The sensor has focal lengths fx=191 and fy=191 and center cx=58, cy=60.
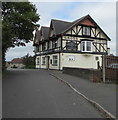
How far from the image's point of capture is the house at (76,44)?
32094mm

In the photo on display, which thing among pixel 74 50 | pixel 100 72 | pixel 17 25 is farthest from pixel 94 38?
pixel 100 72

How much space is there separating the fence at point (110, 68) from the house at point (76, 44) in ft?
53.0

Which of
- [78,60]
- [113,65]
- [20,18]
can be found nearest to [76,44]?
[78,60]

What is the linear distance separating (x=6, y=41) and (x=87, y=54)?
18716 mm

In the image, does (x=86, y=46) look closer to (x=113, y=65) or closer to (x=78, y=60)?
(x=78, y=60)

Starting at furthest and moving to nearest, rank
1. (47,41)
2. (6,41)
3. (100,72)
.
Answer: (47,41) < (6,41) < (100,72)

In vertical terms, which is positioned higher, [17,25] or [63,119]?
[17,25]

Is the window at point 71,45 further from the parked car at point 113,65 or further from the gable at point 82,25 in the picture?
the parked car at point 113,65

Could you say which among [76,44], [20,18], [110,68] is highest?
[20,18]

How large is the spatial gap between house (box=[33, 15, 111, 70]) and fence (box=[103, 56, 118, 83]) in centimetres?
1617

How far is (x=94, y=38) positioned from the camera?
3519 centimetres

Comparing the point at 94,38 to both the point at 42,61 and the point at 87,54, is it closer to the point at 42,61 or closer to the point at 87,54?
the point at 87,54

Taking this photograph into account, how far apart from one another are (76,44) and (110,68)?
1793cm

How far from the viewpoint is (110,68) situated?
15.5 meters
